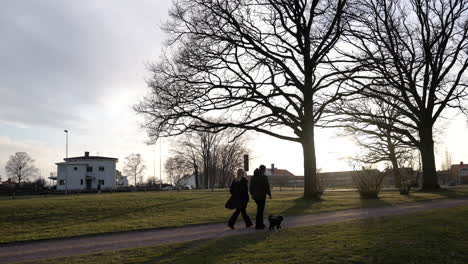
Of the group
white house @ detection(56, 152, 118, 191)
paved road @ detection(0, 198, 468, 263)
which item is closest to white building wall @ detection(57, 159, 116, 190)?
white house @ detection(56, 152, 118, 191)

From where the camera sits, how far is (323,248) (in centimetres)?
936

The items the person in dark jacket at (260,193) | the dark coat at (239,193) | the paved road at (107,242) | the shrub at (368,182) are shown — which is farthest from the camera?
the shrub at (368,182)

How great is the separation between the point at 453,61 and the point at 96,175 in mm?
76381

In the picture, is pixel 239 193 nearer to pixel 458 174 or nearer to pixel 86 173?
pixel 86 173

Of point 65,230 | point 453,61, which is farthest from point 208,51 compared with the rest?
point 453,61

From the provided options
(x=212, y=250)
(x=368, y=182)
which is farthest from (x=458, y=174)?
(x=212, y=250)

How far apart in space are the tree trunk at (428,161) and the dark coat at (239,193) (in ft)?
77.8

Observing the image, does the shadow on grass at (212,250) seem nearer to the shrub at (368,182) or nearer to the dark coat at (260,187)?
the dark coat at (260,187)

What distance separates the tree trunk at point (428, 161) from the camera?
3259cm

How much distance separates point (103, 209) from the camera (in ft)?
69.2

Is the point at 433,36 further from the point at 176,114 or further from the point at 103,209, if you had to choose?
the point at 103,209

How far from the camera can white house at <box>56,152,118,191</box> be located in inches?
3516

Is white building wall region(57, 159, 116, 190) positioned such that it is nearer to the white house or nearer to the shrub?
the white house

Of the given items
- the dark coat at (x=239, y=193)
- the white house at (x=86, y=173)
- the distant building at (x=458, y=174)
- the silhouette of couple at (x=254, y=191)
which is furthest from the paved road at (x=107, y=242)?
the distant building at (x=458, y=174)
